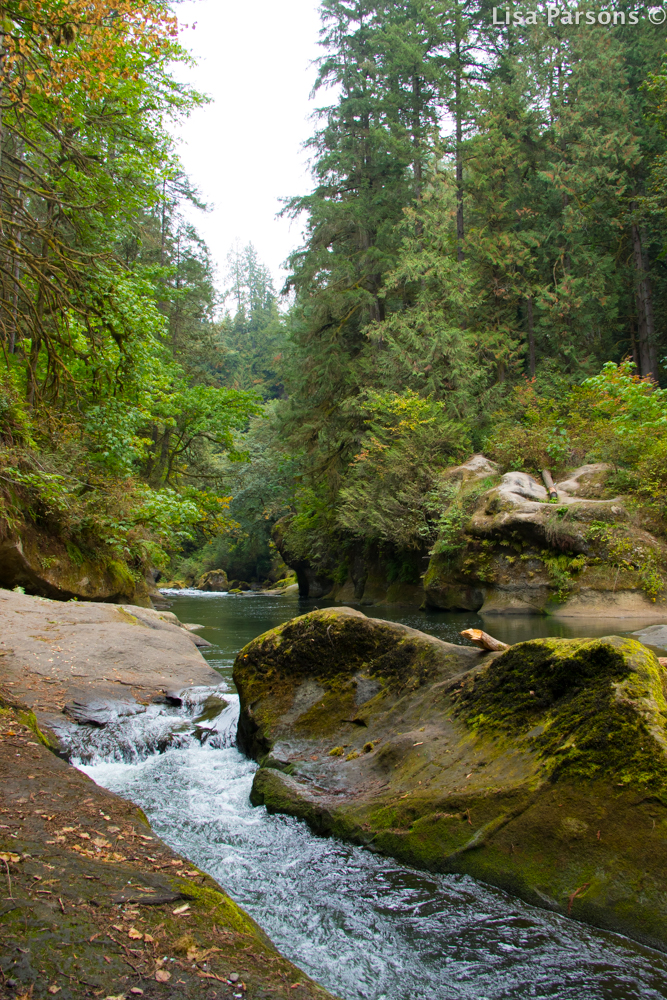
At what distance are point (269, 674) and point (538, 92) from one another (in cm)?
2960

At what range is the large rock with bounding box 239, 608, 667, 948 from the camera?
3061 millimetres

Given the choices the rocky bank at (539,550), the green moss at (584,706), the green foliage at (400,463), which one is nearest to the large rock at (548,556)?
the rocky bank at (539,550)

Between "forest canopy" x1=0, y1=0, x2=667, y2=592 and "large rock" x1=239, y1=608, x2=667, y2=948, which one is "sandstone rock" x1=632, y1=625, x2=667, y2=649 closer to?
"large rock" x1=239, y1=608, x2=667, y2=948

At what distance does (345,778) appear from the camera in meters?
4.64

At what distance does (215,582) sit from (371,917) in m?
42.4

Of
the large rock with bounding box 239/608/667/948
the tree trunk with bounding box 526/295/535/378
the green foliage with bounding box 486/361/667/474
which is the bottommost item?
the large rock with bounding box 239/608/667/948

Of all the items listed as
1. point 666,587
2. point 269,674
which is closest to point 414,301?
point 666,587

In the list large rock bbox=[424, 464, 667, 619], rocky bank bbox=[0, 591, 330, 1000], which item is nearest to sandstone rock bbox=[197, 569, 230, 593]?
large rock bbox=[424, 464, 667, 619]

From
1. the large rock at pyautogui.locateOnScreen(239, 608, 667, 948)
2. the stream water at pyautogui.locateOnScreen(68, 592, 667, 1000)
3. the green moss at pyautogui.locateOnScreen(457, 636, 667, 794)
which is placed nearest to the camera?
the stream water at pyautogui.locateOnScreen(68, 592, 667, 1000)

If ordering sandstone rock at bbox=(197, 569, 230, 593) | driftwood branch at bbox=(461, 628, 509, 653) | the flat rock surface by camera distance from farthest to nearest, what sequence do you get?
sandstone rock at bbox=(197, 569, 230, 593) → the flat rock surface → driftwood branch at bbox=(461, 628, 509, 653)

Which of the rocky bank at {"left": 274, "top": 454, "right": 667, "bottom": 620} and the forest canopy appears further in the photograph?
the forest canopy

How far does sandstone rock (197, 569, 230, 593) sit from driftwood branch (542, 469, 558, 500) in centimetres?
3041

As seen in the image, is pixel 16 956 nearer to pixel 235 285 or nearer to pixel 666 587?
pixel 666 587

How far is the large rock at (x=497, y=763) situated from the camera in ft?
10.0
